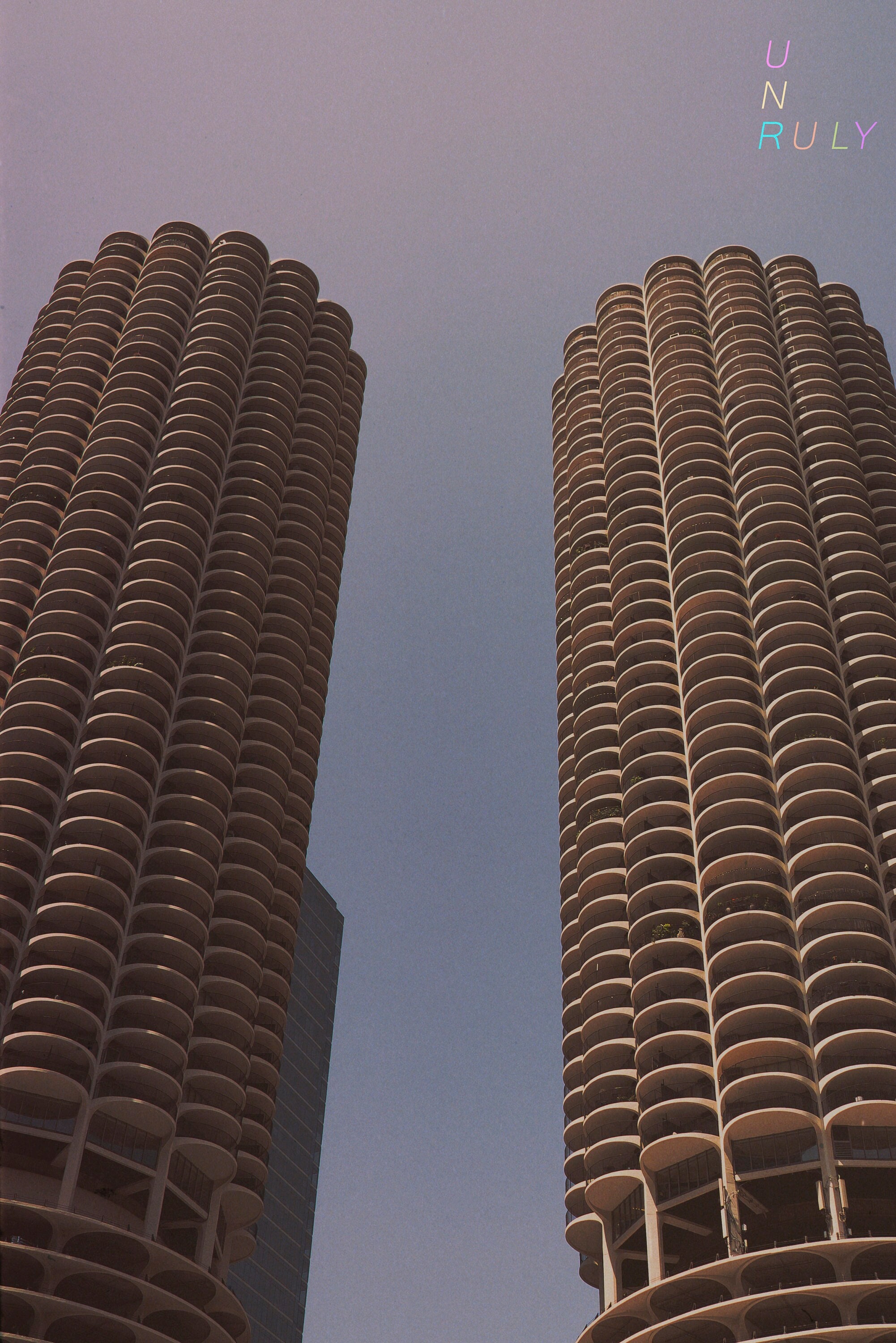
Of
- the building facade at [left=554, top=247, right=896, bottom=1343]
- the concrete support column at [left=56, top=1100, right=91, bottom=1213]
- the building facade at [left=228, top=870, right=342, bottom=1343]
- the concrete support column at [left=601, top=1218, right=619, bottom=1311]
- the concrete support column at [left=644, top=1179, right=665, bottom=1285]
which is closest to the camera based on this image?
the concrete support column at [left=56, top=1100, right=91, bottom=1213]

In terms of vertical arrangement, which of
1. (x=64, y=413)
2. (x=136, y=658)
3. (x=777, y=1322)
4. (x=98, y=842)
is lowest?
(x=777, y=1322)

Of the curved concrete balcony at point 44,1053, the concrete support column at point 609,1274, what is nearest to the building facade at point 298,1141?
the curved concrete balcony at point 44,1053

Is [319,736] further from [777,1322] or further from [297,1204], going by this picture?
[777,1322]

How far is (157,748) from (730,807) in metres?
32.5

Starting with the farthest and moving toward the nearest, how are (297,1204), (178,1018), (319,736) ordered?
(297,1204) → (319,736) → (178,1018)

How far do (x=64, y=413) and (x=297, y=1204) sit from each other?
199ft

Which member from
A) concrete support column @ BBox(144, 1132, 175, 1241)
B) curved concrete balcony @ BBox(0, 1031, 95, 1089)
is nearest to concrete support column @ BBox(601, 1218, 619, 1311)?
concrete support column @ BBox(144, 1132, 175, 1241)

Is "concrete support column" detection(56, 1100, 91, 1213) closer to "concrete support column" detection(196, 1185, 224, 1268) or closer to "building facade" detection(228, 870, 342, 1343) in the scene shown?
"concrete support column" detection(196, 1185, 224, 1268)

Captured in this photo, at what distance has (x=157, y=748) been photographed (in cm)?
9194

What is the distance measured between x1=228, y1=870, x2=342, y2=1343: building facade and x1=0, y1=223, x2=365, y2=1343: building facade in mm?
20485

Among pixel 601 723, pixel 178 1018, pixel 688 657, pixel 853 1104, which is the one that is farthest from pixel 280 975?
pixel 853 1104

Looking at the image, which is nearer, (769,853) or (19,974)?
(19,974)

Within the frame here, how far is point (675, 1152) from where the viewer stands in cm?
7381

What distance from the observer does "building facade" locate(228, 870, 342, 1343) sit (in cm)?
11144
